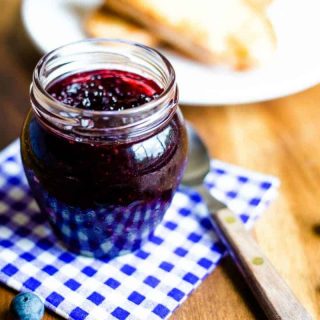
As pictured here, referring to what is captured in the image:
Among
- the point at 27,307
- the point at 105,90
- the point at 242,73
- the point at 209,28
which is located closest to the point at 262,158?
the point at 242,73

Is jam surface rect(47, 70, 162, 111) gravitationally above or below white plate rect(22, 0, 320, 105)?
above

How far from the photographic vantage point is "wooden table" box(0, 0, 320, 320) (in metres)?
1.00

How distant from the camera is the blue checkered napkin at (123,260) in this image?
96cm

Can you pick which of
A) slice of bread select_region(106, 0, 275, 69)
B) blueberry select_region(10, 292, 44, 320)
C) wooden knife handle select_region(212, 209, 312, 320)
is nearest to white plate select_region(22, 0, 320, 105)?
slice of bread select_region(106, 0, 275, 69)

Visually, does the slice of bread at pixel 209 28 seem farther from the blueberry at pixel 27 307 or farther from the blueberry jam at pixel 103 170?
the blueberry at pixel 27 307

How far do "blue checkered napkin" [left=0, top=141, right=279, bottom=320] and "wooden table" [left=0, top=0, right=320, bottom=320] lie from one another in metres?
0.03

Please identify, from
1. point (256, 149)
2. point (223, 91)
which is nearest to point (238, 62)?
point (223, 91)

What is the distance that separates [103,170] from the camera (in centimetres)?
92

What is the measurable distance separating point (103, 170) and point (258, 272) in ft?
0.91

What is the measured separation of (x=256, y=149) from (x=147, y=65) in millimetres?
387

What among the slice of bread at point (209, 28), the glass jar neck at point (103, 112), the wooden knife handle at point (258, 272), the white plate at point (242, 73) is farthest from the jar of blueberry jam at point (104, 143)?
the slice of bread at point (209, 28)

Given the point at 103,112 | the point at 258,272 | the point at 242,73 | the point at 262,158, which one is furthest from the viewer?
the point at 242,73

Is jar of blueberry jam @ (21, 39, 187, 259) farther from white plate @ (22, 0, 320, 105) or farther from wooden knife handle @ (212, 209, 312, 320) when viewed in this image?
white plate @ (22, 0, 320, 105)

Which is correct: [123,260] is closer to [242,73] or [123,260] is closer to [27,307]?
[27,307]
